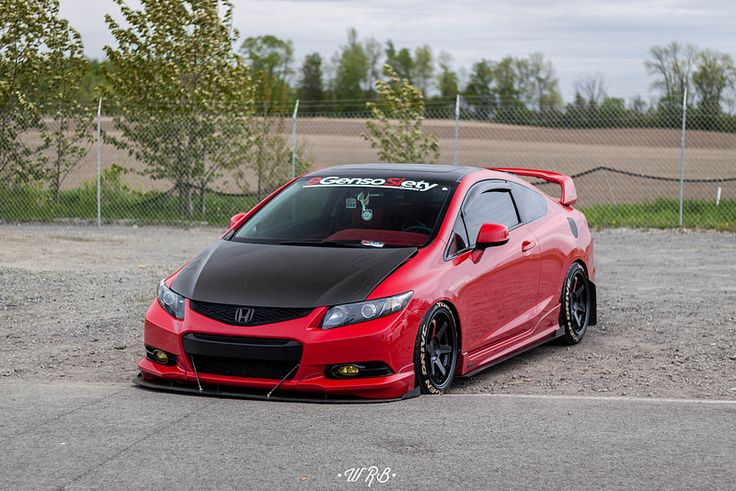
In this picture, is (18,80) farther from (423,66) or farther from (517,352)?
(423,66)

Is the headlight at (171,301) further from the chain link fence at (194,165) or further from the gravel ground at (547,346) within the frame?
the chain link fence at (194,165)

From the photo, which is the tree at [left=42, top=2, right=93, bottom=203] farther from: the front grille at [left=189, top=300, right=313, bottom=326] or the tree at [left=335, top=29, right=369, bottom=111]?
the tree at [left=335, top=29, right=369, bottom=111]

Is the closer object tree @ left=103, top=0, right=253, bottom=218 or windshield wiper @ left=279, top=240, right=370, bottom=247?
windshield wiper @ left=279, top=240, right=370, bottom=247

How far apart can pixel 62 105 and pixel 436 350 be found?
55.1 feet

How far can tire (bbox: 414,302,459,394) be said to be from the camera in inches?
283

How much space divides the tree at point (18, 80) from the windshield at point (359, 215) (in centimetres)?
1469

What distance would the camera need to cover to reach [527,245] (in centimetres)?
877

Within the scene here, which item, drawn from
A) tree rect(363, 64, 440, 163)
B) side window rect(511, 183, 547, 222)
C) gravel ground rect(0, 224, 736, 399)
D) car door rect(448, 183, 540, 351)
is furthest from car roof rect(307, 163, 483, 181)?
tree rect(363, 64, 440, 163)

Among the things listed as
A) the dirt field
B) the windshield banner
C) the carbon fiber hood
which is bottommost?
the dirt field

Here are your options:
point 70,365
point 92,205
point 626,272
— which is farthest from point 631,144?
point 70,365

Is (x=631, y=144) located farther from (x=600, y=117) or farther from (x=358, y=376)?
(x=358, y=376)

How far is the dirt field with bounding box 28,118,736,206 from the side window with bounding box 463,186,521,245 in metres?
20.0

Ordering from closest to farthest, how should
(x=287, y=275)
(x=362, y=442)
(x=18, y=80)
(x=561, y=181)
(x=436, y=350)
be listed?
(x=362, y=442) → (x=287, y=275) → (x=436, y=350) → (x=561, y=181) → (x=18, y=80)

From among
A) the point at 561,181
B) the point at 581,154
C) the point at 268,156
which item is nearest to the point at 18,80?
the point at 268,156
